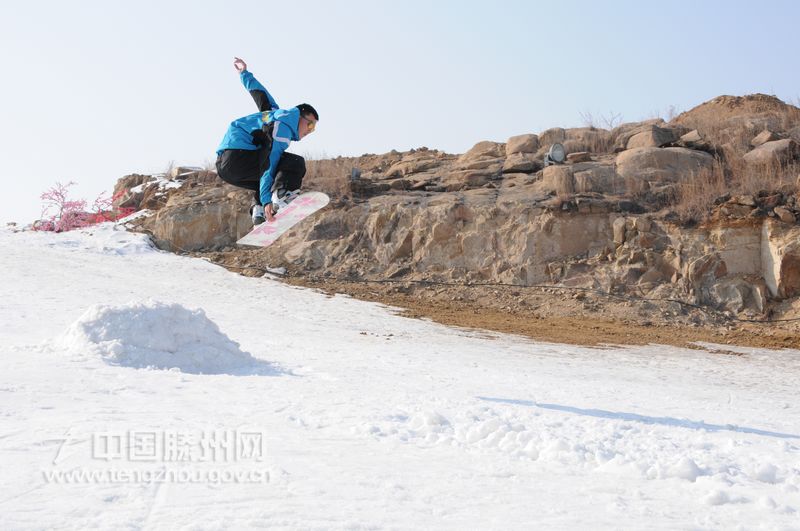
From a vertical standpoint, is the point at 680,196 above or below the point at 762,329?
above

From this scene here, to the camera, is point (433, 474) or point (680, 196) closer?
point (433, 474)

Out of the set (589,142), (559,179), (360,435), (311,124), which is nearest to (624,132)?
(589,142)

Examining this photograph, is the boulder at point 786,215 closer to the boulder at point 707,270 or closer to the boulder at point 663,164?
the boulder at point 707,270

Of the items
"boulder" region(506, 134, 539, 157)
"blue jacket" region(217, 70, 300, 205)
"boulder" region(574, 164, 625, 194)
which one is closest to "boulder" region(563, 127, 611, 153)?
"boulder" region(506, 134, 539, 157)

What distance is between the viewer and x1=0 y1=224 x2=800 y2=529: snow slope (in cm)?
366

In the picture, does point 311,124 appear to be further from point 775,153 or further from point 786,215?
point 775,153

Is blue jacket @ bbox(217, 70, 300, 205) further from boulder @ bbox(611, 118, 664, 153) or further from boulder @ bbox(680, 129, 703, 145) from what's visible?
boulder @ bbox(611, 118, 664, 153)

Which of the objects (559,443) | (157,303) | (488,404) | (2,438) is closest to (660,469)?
(559,443)

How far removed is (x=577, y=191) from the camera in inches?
717

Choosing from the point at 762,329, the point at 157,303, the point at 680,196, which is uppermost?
the point at 680,196

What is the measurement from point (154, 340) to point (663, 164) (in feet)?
47.2

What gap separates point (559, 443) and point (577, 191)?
14.0 m

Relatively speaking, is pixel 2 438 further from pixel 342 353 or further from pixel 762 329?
pixel 762 329

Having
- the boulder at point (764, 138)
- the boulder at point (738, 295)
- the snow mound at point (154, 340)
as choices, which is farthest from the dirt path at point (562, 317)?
the snow mound at point (154, 340)
